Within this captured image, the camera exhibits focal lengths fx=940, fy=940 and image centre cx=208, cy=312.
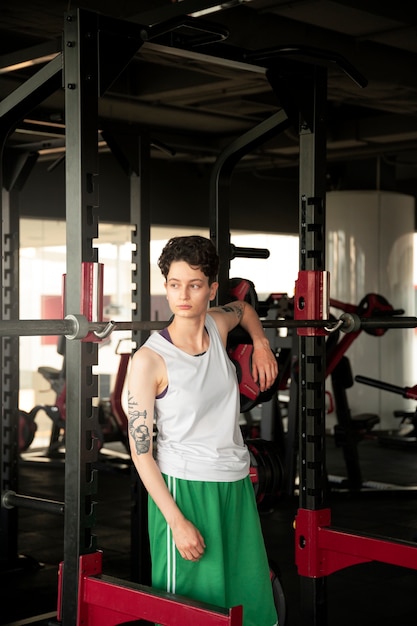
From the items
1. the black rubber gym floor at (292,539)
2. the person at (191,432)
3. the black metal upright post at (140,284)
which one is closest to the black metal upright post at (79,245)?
the person at (191,432)

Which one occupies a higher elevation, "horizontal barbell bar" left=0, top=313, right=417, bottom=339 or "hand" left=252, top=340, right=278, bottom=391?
"horizontal barbell bar" left=0, top=313, right=417, bottom=339

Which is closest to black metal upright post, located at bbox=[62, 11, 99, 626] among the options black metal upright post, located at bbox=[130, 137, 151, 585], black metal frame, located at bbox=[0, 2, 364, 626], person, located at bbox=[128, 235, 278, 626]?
black metal frame, located at bbox=[0, 2, 364, 626]

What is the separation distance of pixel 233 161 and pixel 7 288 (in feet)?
4.38

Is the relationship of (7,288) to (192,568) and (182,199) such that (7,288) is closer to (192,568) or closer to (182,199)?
(192,568)

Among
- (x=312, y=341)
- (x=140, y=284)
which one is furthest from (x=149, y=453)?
(x=140, y=284)

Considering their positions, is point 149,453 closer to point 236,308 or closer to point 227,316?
point 227,316

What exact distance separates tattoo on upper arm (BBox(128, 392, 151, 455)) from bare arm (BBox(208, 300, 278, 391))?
387mm

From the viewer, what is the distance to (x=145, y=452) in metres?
2.21

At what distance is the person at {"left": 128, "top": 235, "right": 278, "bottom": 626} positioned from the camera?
224 cm

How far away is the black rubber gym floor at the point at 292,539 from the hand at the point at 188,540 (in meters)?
1.43

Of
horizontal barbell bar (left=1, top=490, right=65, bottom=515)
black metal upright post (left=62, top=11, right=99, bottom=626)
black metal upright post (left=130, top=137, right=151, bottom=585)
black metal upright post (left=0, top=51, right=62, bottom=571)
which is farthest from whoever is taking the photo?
black metal upright post (left=0, top=51, right=62, bottom=571)

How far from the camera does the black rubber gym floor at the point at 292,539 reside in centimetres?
372

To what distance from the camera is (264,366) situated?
8.56ft

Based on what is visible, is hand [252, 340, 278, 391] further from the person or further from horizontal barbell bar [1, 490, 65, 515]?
horizontal barbell bar [1, 490, 65, 515]
